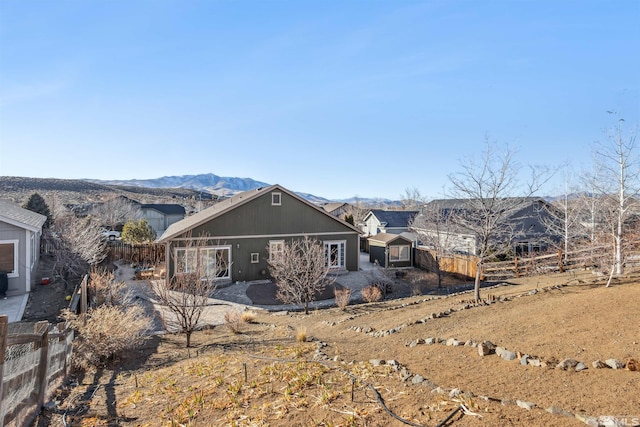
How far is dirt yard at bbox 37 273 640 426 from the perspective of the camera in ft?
14.1

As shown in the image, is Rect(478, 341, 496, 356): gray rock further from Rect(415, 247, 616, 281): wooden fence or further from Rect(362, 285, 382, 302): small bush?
Rect(415, 247, 616, 281): wooden fence

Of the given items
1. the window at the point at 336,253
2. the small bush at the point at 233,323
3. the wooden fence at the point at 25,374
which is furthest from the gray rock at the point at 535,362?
the window at the point at 336,253

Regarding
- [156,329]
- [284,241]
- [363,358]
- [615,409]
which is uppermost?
[284,241]

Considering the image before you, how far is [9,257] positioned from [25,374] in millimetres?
12532

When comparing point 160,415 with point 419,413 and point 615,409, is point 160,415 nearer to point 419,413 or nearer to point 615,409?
point 419,413

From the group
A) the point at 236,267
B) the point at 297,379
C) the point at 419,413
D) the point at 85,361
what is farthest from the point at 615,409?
the point at 236,267

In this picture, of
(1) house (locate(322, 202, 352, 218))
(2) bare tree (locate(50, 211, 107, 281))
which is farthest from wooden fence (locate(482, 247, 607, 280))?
(1) house (locate(322, 202, 352, 218))

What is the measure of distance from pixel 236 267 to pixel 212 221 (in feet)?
9.51

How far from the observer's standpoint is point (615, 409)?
394 centimetres

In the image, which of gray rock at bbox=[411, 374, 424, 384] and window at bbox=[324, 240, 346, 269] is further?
window at bbox=[324, 240, 346, 269]

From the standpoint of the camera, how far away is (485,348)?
612cm

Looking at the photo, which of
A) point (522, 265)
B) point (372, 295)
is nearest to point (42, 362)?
point (372, 295)

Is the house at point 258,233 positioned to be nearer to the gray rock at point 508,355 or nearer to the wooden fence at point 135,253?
the wooden fence at point 135,253

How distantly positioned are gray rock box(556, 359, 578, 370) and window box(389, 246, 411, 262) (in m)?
20.3
